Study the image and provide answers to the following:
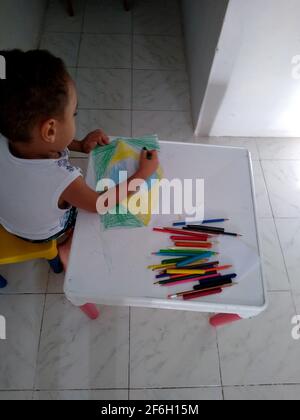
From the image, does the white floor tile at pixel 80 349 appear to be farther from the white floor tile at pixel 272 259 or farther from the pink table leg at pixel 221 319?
the white floor tile at pixel 272 259

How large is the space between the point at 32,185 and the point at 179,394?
889 millimetres

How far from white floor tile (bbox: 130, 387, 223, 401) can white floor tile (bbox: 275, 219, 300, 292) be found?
0.54m

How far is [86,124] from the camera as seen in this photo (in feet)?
5.46

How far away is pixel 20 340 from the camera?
1159mm

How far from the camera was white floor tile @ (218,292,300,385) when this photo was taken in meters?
1.14

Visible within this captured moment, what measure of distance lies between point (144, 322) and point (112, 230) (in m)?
0.60

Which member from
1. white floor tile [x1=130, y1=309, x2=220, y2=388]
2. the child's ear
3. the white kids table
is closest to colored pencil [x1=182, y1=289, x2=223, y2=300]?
the white kids table

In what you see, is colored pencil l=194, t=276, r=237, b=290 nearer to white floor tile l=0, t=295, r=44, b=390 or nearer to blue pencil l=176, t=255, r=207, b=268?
blue pencil l=176, t=255, r=207, b=268

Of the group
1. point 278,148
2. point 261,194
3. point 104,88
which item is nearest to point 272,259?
point 261,194

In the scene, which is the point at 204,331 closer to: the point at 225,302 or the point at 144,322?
the point at 144,322

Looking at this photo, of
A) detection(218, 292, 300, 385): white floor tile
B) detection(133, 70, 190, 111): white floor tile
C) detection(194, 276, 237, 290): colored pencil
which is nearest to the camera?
detection(194, 276, 237, 290): colored pencil

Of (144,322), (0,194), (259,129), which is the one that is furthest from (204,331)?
(259,129)

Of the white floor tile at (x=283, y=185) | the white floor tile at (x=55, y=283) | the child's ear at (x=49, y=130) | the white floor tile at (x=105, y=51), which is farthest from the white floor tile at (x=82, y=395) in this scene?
the white floor tile at (x=105, y=51)

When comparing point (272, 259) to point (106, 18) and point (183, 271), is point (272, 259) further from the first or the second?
point (106, 18)
